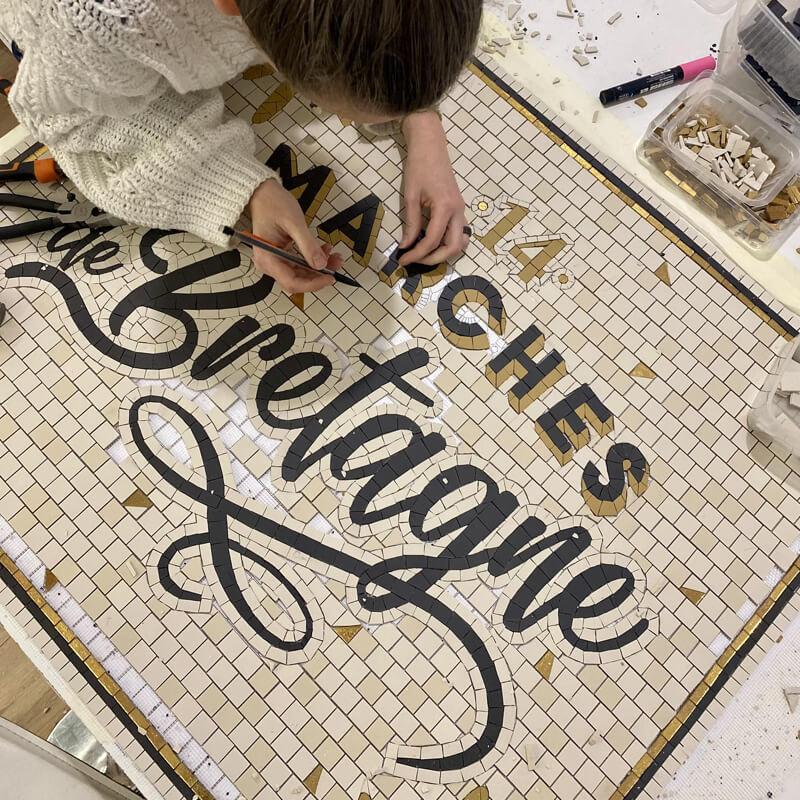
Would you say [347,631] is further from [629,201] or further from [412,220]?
[629,201]

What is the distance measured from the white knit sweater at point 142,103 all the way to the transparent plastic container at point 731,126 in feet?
1.48

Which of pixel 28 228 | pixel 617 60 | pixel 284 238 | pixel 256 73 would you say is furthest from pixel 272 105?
pixel 617 60

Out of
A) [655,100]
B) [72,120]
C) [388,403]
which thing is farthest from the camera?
[655,100]

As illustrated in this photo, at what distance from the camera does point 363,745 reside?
0.56 m

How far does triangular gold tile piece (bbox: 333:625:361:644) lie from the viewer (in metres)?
0.59

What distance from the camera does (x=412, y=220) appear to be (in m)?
0.67

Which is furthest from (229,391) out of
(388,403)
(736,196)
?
(736,196)

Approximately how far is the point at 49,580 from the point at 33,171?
41 centimetres

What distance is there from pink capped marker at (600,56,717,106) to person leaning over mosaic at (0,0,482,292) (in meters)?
0.21

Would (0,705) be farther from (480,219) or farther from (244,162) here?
(480,219)

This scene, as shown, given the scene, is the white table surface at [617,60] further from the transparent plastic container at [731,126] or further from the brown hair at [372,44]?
the brown hair at [372,44]

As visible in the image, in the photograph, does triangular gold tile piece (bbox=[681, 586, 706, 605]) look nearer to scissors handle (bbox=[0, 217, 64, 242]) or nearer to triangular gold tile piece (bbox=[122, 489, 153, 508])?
triangular gold tile piece (bbox=[122, 489, 153, 508])

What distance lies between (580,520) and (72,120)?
0.57 metres

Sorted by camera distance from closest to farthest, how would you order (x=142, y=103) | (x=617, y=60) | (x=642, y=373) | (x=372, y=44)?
(x=372, y=44) < (x=142, y=103) < (x=642, y=373) < (x=617, y=60)
